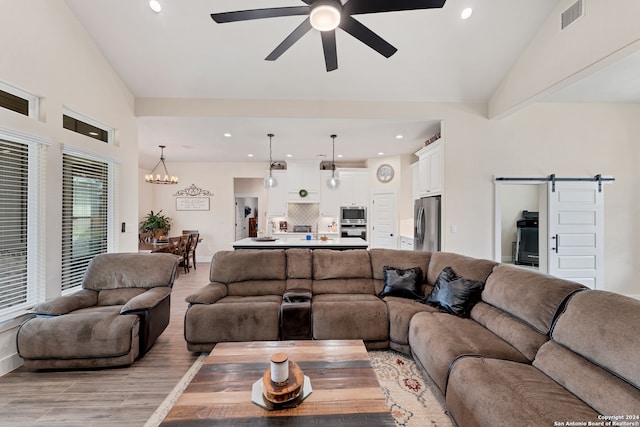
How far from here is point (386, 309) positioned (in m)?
2.71

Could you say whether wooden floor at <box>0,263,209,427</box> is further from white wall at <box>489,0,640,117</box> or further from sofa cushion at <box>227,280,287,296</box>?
white wall at <box>489,0,640,117</box>

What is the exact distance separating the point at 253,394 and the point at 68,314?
2.29 meters

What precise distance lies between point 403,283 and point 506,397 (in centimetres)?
170

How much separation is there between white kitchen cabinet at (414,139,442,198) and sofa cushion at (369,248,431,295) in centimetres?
168

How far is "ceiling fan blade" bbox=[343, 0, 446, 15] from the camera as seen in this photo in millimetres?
1765

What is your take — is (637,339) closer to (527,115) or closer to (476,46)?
(476,46)

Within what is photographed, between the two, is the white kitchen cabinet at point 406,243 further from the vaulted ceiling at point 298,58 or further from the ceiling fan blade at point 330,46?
the ceiling fan blade at point 330,46

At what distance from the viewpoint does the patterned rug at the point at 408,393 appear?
71.2 inches

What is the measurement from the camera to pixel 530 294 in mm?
1934

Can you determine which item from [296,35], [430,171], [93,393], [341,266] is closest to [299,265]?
[341,266]

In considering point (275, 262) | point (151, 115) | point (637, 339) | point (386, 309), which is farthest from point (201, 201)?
point (637, 339)

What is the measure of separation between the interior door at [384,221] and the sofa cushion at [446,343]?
14.3ft

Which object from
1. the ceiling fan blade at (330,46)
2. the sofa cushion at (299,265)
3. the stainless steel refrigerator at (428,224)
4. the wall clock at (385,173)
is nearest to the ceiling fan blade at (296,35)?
the ceiling fan blade at (330,46)

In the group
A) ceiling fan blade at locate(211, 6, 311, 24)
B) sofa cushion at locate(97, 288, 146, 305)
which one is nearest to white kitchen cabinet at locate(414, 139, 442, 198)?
ceiling fan blade at locate(211, 6, 311, 24)
